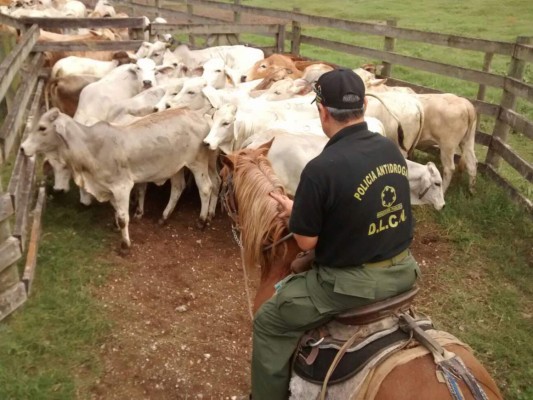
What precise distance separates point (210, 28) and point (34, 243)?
23.9 feet

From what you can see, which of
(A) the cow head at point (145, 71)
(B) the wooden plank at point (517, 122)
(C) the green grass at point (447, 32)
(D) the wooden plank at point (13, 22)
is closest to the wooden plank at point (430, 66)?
(B) the wooden plank at point (517, 122)

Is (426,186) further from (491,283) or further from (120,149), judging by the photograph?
(120,149)

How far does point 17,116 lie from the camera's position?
6633 mm

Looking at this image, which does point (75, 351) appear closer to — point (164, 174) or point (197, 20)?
point (164, 174)

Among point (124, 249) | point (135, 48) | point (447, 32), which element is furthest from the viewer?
point (447, 32)

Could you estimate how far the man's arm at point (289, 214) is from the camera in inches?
119

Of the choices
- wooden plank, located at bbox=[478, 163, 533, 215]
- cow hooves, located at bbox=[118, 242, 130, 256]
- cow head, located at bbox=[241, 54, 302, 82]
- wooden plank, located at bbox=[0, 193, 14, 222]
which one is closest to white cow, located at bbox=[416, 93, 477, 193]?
wooden plank, located at bbox=[478, 163, 533, 215]

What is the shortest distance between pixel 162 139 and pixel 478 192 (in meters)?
4.75

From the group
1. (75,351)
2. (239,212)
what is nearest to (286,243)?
(239,212)

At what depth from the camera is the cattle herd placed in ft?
21.7

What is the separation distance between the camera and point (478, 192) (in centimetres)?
835

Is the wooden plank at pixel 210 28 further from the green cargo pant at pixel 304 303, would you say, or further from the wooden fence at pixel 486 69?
the green cargo pant at pixel 304 303

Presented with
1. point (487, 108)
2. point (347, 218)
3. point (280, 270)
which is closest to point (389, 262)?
point (347, 218)

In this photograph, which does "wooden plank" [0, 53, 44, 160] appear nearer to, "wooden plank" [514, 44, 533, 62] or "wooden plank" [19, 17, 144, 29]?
"wooden plank" [19, 17, 144, 29]
